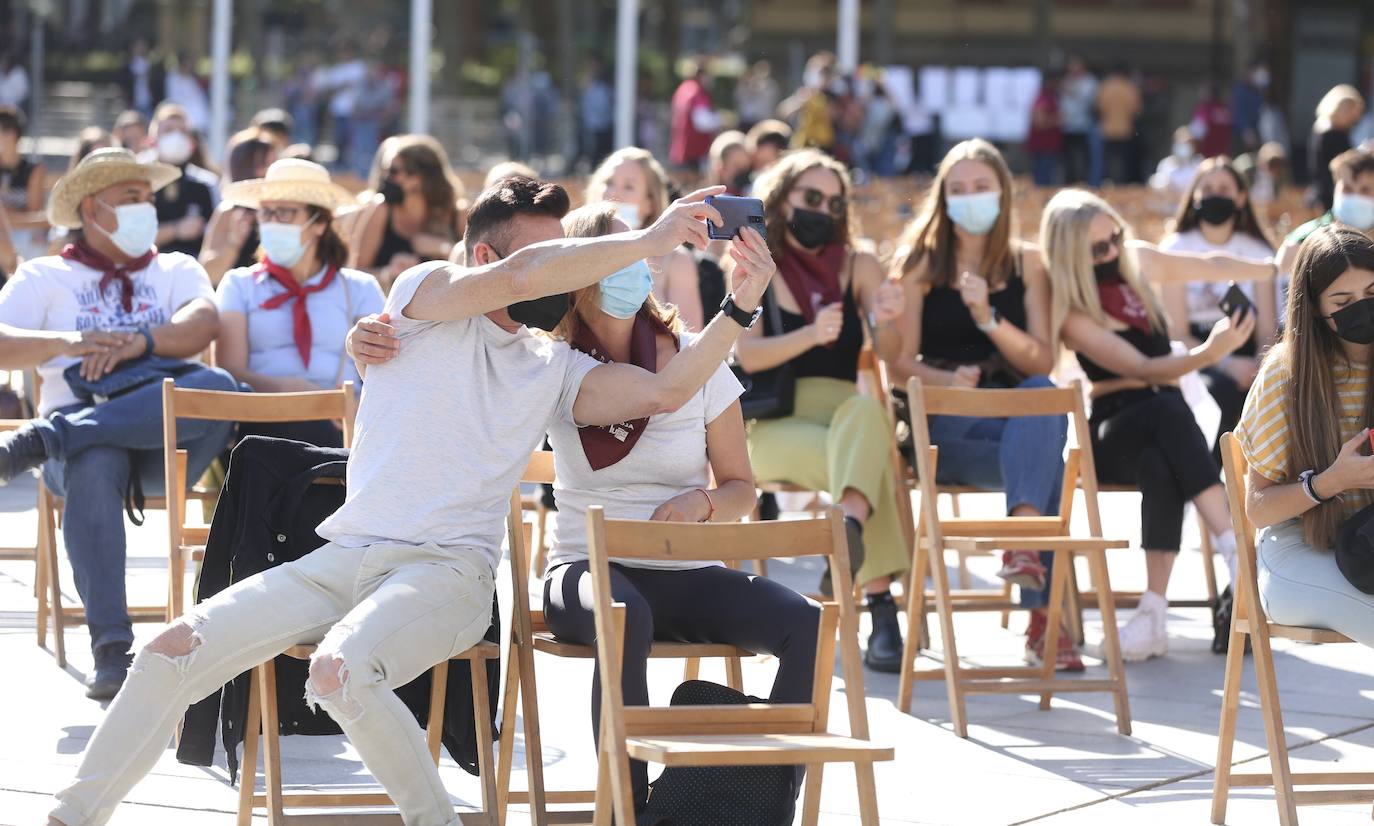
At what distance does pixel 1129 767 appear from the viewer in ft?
17.5

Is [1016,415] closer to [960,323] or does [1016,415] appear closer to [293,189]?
[960,323]

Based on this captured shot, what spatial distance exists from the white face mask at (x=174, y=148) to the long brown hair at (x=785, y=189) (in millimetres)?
5197

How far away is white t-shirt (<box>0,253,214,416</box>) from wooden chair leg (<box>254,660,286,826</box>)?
214cm

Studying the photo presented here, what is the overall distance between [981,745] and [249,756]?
2147mm

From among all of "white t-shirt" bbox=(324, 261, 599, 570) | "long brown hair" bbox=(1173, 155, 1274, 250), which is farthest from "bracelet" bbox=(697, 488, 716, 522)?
"long brown hair" bbox=(1173, 155, 1274, 250)

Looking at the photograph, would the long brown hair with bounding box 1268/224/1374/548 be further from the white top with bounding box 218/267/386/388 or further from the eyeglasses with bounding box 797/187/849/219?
the white top with bounding box 218/267/386/388

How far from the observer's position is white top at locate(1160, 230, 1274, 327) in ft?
26.8

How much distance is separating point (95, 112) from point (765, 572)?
21.0 m

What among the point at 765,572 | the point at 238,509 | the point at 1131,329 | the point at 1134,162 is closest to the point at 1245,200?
the point at 1131,329

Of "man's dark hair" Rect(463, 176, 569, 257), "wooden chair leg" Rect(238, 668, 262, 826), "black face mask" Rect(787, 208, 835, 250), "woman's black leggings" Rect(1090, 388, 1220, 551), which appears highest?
"man's dark hair" Rect(463, 176, 569, 257)

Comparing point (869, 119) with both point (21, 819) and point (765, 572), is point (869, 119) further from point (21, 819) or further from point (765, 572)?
point (21, 819)

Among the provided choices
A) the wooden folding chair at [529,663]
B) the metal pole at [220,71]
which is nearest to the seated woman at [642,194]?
the wooden folding chair at [529,663]

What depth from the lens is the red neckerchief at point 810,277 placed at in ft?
22.7

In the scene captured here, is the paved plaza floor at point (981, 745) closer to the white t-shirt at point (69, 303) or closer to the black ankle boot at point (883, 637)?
the black ankle boot at point (883, 637)
